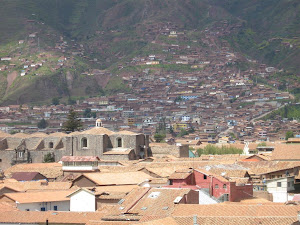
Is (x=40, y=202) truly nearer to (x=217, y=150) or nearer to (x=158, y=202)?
(x=158, y=202)

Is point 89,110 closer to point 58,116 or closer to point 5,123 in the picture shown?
point 58,116

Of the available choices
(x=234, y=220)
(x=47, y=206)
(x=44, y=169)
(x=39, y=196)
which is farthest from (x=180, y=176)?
(x=44, y=169)

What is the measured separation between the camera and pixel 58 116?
182 meters

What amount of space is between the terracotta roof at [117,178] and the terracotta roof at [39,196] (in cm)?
425

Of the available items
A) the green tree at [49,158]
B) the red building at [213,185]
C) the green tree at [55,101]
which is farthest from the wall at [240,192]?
the green tree at [55,101]

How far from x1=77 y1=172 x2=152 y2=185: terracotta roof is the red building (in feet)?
19.4

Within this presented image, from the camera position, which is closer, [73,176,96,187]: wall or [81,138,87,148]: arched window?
[73,176,96,187]: wall

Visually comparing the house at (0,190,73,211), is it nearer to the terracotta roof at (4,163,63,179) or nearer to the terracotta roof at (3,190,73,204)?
the terracotta roof at (3,190,73,204)

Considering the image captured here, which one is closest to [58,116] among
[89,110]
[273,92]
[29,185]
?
[89,110]

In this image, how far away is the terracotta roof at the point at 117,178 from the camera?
165 feet

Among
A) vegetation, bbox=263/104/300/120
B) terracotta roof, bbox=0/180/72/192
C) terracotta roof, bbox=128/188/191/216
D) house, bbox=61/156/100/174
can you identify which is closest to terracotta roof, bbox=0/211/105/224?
terracotta roof, bbox=128/188/191/216

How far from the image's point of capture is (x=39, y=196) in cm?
4472

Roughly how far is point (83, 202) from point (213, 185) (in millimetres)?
6029

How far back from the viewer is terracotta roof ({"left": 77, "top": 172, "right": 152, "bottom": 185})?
5025 cm
